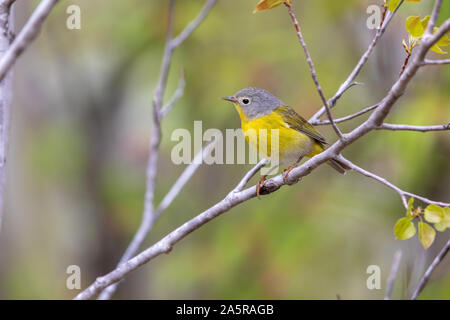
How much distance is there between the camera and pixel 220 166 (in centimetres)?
690

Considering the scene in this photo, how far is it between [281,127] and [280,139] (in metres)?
0.20

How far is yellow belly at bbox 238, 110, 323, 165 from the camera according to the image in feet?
12.9

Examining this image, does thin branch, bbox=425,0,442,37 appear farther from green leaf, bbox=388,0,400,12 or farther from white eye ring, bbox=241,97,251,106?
white eye ring, bbox=241,97,251,106

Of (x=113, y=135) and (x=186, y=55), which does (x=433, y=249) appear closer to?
(x=186, y=55)

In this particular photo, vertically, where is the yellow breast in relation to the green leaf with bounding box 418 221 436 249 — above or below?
above

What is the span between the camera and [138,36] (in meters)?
5.56

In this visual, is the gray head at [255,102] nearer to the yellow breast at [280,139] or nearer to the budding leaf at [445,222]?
the yellow breast at [280,139]

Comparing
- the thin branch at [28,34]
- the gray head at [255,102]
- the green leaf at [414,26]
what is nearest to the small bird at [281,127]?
the gray head at [255,102]

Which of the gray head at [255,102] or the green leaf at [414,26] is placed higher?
the gray head at [255,102]

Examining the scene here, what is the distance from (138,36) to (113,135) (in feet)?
5.53

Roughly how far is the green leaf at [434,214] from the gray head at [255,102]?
232 centimetres

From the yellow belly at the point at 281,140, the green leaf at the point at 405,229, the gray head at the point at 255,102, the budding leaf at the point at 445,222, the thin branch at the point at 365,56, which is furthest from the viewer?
the gray head at the point at 255,102

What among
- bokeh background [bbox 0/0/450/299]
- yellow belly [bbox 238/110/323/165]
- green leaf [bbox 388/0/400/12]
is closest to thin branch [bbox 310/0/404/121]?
green leaf [bbox 388/0/400/12]

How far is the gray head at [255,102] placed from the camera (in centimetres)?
436
